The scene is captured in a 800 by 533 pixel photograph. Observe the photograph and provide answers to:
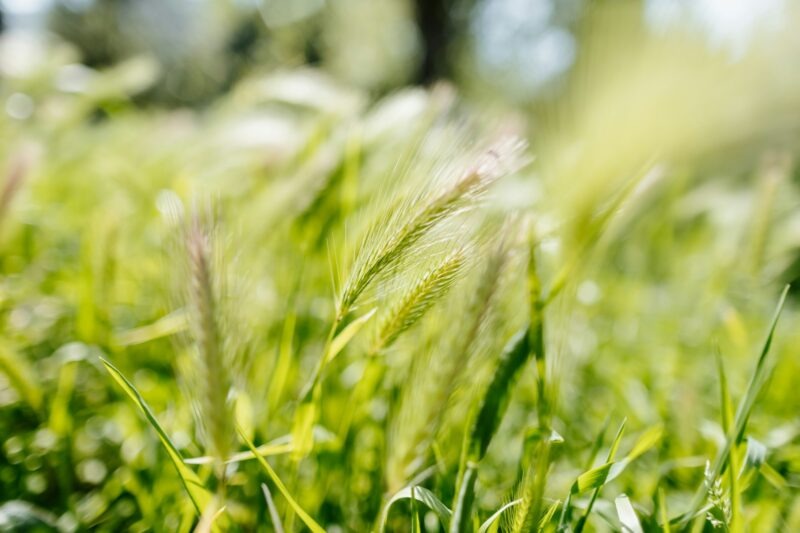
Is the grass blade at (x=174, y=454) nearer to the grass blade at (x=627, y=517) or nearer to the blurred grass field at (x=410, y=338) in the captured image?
the blurred grass field at (x=410, y=338)

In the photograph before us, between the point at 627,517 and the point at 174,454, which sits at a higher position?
the point at 174,454

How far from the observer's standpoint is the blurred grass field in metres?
0.46

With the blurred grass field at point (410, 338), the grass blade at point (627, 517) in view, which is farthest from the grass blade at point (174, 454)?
the grass blade at point (627, 517)

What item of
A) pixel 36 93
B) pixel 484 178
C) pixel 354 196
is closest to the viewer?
pixel 484 178

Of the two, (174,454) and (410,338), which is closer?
(174,454)

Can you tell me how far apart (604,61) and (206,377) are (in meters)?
0.47

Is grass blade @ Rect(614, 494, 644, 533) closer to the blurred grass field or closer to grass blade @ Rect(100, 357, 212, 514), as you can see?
the blurred grass field

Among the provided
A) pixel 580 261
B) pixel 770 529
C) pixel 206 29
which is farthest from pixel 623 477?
pixel 206 29

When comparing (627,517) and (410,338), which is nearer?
(627,517)

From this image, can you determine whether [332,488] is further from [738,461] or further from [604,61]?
[604,61]

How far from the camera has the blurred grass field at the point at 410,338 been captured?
0.46 meters

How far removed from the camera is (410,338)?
665 mm

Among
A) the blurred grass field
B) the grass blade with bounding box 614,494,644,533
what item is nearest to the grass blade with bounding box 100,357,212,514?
the blurred grass field

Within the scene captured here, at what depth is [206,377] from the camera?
0.45 meters
